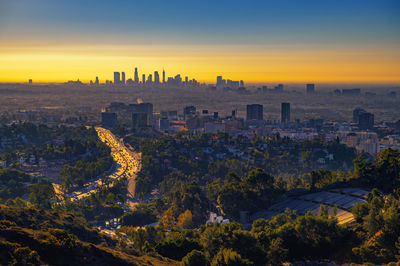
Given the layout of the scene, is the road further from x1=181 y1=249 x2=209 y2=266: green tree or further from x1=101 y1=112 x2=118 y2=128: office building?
x1=181 y1=249 x2=209 y2=266: green tree

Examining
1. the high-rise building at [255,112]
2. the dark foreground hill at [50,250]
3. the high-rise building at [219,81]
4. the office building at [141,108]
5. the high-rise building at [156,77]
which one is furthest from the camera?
the high-rise building at [219,81]

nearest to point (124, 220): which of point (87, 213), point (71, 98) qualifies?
point (87, 213)

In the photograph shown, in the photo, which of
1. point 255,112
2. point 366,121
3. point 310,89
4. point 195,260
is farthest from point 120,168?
point 310,89

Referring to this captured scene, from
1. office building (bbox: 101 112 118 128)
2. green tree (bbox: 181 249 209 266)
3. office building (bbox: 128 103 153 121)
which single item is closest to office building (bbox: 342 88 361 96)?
office building (bbox: 128 103 153 121)

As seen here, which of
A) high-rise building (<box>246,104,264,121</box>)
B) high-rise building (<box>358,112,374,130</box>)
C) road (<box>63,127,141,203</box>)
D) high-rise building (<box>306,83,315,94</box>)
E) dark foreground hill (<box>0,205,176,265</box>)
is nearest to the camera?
dark foreground hill (<box>0,205,176,265</box>)

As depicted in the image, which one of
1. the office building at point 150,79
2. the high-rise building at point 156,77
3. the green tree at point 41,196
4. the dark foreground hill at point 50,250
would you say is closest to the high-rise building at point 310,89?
the high-rise building at point 156,77

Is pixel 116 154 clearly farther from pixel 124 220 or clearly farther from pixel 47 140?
pixel 124 220

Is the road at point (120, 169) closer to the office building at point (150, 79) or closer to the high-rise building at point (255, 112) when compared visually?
the high-rise building at point (255, 112)
